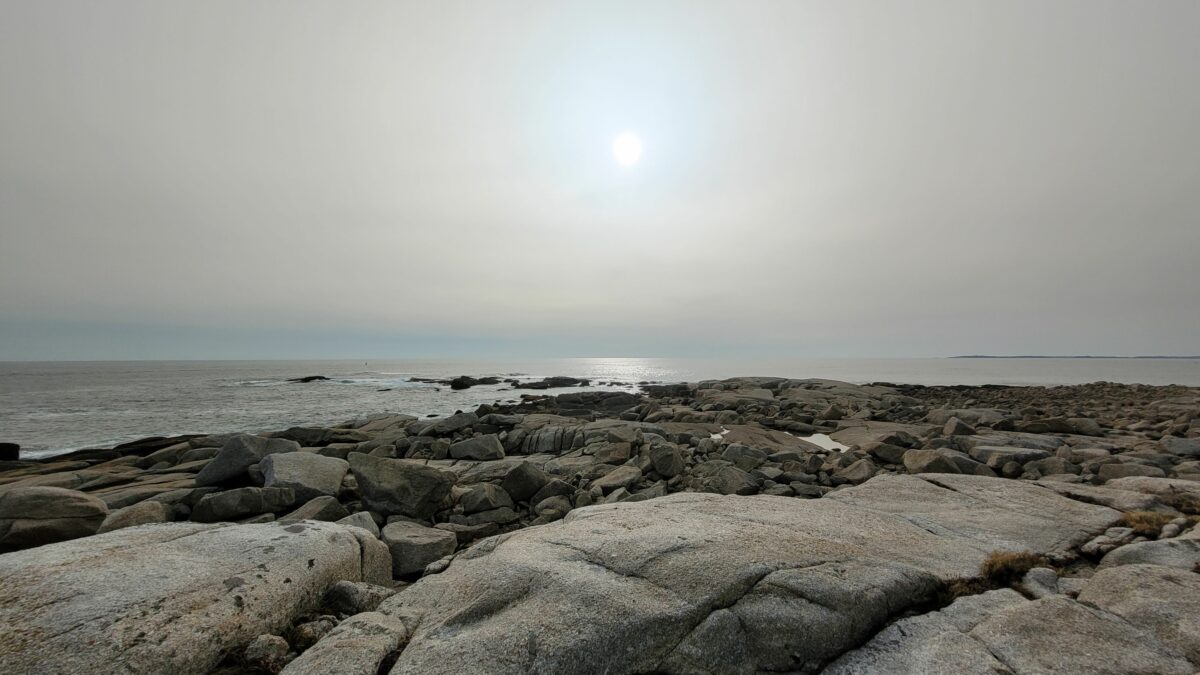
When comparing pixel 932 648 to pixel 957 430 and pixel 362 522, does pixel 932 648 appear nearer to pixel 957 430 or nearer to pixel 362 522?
pixel 362 522

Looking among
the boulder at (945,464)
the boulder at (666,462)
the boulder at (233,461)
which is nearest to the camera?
the boulder at (945,464)

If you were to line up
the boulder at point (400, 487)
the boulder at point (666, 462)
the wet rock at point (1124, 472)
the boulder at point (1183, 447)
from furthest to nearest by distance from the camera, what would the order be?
the boulder at point (1183, 447) → the boulder at point (666, 462) → the wet rock at point (1124, 472) → the boulder at point (400, 487)

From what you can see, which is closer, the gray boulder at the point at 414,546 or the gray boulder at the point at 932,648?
the gray boulder at the point at 932,648

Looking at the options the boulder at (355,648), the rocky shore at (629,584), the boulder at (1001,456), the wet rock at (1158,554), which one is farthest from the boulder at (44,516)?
the boulder at (1001,456)

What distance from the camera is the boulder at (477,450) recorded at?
16703 mm

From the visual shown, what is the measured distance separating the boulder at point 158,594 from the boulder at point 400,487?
13.2 feet

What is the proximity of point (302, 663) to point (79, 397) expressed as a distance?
7299cm

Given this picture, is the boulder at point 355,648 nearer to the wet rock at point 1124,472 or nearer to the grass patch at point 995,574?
the grass patch at point 995,574

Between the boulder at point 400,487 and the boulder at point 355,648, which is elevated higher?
the boulder at point 355,648

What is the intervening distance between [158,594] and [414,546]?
3.64 meters

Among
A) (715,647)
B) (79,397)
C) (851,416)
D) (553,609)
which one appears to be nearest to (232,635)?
(553,609)

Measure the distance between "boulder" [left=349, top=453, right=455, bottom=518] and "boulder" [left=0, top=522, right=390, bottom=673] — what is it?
158 inches

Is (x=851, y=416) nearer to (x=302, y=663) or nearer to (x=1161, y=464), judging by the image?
(x=1161, y=464)

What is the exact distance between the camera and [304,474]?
1059cm
